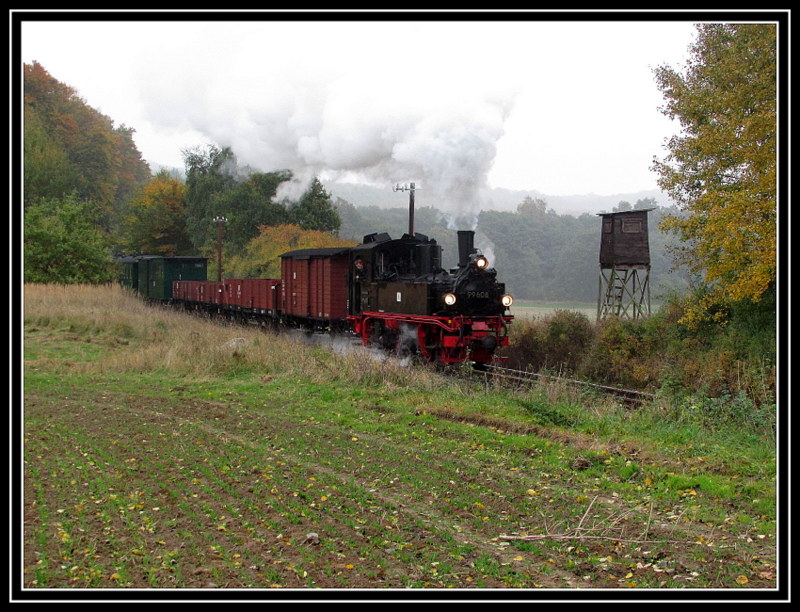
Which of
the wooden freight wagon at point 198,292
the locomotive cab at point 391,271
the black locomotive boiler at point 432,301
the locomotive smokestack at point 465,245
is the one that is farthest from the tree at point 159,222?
the locomotive smokestack at point 465,245

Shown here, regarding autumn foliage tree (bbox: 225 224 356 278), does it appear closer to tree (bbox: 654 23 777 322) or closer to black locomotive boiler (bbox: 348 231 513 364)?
black locomotive boiler (bbox: 348 231 513 364)

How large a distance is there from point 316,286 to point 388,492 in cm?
1459

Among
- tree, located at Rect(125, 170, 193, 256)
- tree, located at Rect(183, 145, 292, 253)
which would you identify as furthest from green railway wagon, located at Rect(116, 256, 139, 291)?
tree, located at Rect(125, 170, 193, 256)

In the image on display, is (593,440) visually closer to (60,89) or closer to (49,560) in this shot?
(49,560)

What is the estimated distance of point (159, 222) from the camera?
51.7m

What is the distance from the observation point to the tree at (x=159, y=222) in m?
50.9

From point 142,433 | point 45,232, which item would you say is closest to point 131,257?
point 45,232

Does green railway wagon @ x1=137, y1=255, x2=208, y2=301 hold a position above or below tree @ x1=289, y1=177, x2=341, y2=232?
below

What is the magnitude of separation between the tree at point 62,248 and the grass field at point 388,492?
18.6 m

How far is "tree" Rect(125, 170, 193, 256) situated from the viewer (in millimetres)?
50906

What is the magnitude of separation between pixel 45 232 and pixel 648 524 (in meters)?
28.8

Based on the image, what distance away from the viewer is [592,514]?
6164 millimetres

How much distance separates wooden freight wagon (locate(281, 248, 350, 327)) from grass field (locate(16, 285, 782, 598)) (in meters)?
7.30

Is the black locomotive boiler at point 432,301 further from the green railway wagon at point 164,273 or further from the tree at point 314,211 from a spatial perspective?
the tree at point 314,211
